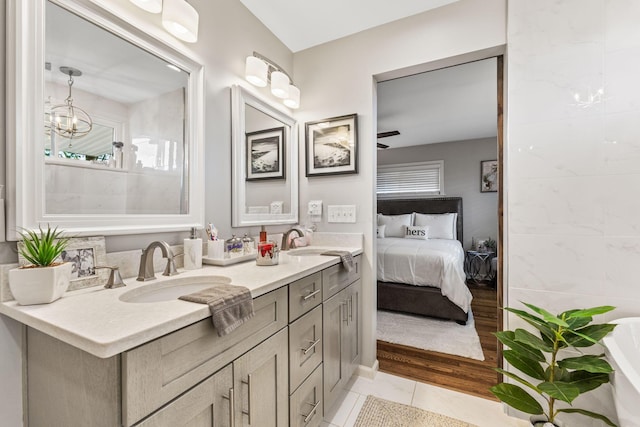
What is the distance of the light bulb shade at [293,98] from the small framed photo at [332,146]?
184 mm

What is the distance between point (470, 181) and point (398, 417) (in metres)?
4.51

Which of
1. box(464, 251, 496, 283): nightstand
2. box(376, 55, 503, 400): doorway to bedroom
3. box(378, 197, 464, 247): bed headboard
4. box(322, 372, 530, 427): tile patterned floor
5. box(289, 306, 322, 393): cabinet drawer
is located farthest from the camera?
box(378, 197, 464, 247): bed headboard

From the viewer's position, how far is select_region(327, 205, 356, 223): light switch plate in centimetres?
208

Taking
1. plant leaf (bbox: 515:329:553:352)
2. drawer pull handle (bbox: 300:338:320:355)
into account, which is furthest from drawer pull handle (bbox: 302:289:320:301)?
plant leaf (bbox: 515:329:553:352)

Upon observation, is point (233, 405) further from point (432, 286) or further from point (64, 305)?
point (432, 286)

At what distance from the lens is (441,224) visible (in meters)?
4.63

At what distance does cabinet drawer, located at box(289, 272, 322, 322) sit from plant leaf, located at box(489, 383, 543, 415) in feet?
3.14

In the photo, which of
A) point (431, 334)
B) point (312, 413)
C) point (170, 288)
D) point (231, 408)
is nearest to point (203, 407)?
point (231, 408)

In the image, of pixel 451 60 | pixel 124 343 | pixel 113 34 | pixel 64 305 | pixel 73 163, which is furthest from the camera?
pixel 451 60

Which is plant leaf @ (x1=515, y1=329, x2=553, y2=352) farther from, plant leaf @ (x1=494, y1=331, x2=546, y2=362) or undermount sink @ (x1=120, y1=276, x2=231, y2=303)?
undermount sink @ (x1=120, y1=276, x2=231, y2=303)

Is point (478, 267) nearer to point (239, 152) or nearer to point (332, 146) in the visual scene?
point (332, 146)

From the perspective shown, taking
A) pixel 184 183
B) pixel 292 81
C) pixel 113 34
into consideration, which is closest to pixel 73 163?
pixel 184 183

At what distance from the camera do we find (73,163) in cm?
101

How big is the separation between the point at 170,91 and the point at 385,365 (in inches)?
92.7
